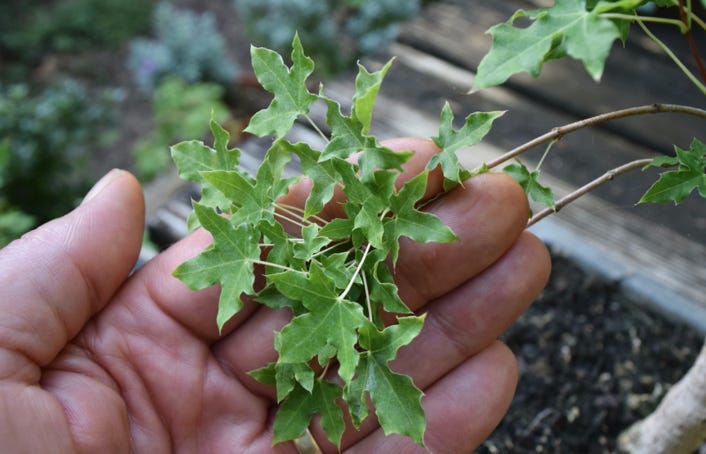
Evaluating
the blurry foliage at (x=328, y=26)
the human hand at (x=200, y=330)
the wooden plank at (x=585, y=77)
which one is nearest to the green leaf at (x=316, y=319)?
the human hand at (x=200, y=330)

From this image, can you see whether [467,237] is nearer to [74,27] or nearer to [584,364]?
[584,364]

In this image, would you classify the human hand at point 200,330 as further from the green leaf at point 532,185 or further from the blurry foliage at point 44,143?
the blurry foliage at point 44,143

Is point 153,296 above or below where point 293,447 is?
above

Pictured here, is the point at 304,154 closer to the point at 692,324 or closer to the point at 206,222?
the point at 206,222

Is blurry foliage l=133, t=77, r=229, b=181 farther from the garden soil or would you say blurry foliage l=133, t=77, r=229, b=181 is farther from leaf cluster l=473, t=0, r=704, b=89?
leaf cluster l=473, t=0, r=704, b=89

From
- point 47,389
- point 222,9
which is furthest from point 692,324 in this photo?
Answer: point 222,9
